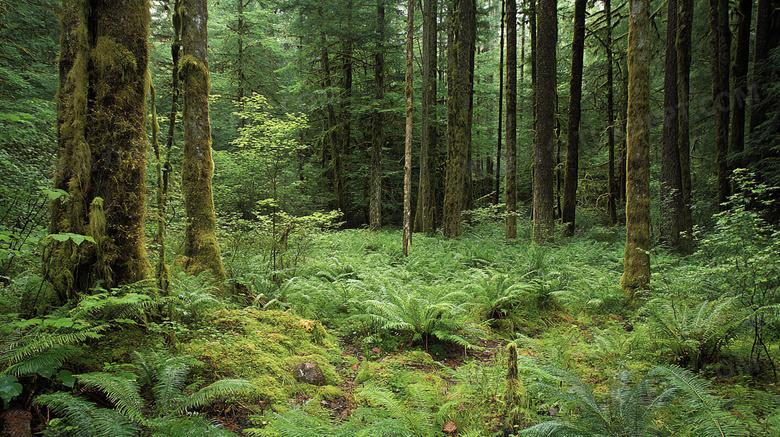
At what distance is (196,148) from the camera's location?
5535mm

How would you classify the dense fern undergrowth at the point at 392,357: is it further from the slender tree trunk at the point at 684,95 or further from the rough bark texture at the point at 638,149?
the slender tree trunk at the point at 684,95

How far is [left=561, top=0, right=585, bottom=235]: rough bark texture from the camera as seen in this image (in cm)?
1218

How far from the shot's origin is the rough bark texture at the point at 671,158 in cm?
1001

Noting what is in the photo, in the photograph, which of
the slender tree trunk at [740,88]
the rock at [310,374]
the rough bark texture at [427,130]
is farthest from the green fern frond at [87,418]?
the slender tree trunk at [740,88]

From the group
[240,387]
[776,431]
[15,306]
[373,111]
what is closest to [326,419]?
[240,387]

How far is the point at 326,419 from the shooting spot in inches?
111

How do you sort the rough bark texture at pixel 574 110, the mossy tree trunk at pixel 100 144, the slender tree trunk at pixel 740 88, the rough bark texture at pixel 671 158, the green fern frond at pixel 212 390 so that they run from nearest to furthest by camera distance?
the green fern frond at pixel 212 390
the mossy tree trunk at pixel 100 144
the rough bark texture at pixel 671 158
the slender tree trunk at pixel 740 88
the rough bark texture at pixel 574 110

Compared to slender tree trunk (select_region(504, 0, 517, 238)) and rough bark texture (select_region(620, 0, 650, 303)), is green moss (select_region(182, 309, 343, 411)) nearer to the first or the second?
rough bark texture (select_region(620, 0, 650, 303))

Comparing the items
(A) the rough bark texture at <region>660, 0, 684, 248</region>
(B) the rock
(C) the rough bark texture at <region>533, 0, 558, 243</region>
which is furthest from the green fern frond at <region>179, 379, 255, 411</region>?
(A) the rough bark texture at <region>660, 0, 684, 248</region>

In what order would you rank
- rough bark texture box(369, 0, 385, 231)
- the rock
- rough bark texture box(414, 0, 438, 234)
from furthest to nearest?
1. rough bark texture box(369, 0, 385, 231)
2. rough bark texture box(414, 0, 438, 234)
3. the rock

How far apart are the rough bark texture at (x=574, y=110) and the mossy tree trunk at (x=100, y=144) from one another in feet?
39.7

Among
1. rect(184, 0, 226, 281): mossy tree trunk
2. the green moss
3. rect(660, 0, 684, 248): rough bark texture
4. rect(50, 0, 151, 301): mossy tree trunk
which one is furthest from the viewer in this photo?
rect(660, 0, 684, 248): rough bark texture

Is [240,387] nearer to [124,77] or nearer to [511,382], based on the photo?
[511,382]

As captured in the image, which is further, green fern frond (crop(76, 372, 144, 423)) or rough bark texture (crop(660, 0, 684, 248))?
rough bark texture (crop(660, 0, 684, 248))
